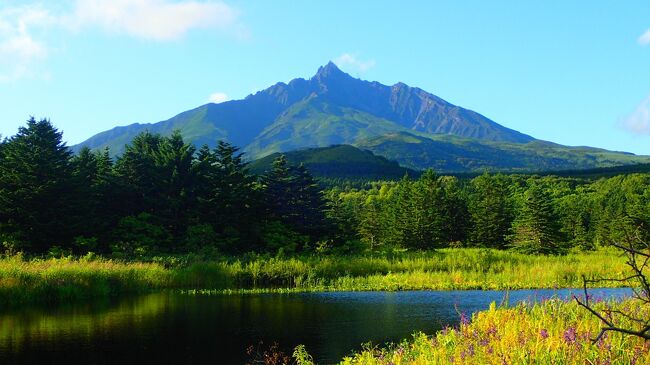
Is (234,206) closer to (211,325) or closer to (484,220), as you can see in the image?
(211,325)

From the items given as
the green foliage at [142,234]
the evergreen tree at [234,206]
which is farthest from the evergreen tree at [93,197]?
the evergreen tree at [234,206]

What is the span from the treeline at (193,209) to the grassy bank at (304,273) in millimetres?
7415

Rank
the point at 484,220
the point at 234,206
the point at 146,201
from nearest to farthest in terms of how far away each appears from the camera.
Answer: the point at 146,201 → the point at 234,206 → the point at 484,220

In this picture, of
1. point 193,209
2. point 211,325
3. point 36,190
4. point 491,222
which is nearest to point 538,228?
point 491,222

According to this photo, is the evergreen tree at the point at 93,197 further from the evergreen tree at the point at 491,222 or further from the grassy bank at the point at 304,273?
the evergreen tree at the point at 491,222

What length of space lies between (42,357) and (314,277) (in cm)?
2410

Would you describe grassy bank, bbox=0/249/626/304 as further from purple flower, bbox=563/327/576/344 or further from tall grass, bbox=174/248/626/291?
purple flower, bbox=563/327/576/344

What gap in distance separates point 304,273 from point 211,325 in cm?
1709

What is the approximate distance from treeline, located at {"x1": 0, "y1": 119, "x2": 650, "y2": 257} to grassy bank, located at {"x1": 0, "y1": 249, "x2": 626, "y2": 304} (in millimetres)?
7415

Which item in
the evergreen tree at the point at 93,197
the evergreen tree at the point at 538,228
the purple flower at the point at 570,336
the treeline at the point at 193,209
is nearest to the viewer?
the purple flower at the point at 570,336

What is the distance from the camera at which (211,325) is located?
2400cm

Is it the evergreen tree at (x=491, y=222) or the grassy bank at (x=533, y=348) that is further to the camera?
the evergreen tree at (x=491, y=222)

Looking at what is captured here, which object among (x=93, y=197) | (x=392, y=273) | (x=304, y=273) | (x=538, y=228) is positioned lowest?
(x=392, y=273)

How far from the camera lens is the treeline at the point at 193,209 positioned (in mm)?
48125
